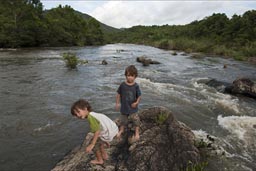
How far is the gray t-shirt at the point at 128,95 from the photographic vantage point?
217 inches

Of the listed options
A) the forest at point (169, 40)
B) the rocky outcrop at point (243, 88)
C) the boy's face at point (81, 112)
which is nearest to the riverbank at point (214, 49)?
the forest at point (169, 40)

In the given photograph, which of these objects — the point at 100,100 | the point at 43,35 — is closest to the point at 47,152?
the point at 100,100

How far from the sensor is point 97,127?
4457 millimetres

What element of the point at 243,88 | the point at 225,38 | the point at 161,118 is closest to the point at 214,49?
the point at 225,38

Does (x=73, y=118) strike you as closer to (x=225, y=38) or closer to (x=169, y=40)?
(x=225, y=38)

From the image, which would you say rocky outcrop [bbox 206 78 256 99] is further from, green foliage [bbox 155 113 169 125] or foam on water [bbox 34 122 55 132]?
foam on water [bbox 34 122 55 132]

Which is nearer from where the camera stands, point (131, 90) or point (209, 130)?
point (131, 90)

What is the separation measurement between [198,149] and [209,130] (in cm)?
228

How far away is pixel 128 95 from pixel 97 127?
133 cm

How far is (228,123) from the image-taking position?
29.3 feet

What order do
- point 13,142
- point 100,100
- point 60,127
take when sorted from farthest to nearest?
1. point 100,100
2. point 60,127
3. point 13,142

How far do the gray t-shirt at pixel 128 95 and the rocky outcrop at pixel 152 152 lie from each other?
0.77 meters

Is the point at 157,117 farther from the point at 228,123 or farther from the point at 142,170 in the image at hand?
the point at 228,123

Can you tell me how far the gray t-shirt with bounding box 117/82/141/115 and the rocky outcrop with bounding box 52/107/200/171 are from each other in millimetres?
768
